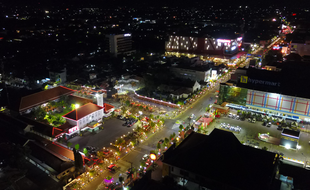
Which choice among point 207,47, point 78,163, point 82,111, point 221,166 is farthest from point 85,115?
point 207,47

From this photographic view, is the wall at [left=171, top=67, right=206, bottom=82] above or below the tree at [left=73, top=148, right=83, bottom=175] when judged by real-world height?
above

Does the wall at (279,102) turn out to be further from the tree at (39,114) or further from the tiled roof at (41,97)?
the tree at (39,114)

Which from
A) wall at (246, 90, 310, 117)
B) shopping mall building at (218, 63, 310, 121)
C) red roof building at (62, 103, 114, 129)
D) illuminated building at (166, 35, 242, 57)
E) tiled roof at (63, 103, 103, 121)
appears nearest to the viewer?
red roof building at (62, 103, 114, 129)

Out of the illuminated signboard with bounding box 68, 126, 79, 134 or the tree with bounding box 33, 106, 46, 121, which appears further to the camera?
the tree with bounding box 33, 106, 46, 121

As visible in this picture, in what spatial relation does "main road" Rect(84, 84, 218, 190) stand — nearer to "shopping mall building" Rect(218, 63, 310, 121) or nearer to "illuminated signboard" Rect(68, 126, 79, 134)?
"shopping mall building" Rect(218, 63, 310, 121)

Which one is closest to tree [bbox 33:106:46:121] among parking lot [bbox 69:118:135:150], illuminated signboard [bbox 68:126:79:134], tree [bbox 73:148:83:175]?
illuminated signboard [bbox 68:126:79:134]

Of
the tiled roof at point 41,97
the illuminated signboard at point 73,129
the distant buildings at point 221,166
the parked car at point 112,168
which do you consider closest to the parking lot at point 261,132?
the distant buildings at point 221,166

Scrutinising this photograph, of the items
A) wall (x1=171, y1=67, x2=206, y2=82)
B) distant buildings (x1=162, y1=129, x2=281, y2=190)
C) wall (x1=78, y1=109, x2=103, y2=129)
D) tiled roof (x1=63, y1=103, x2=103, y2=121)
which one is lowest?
wall (x1=78, y1=109, x2=103, y2=129)

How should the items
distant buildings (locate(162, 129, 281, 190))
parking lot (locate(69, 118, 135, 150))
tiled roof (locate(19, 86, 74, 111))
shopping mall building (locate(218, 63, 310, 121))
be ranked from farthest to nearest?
1. tiled roof (locate(19, 86, 74, 111))
2. shopping mall building (locate(218, 63, 310, 121))
3. parking lot (locate(69, 118, 135, 150))
4. distant buildings (locate(162, 129, 281, 190))
